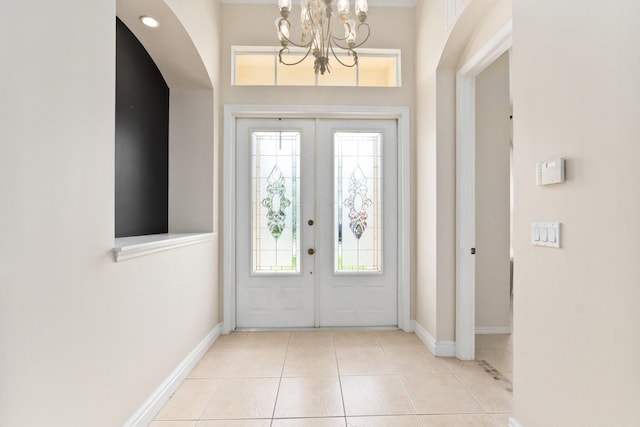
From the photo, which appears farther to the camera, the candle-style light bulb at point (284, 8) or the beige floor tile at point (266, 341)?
the beige floor tile at point (266, 341)

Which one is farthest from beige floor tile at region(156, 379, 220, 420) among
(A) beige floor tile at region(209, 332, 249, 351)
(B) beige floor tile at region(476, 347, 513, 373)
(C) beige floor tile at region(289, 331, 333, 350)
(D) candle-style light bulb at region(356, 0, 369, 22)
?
(D) candle-style light bulb at region(356, 0, 369, 22)

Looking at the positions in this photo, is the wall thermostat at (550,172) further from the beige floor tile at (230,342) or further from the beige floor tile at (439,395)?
the beige floor tile at (230,342)

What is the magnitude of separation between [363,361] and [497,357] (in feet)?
3.73

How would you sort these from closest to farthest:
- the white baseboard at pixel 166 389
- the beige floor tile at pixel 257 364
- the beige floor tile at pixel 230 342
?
1. the white baseboard at pixel 166 389
2. the beige floor tile at pixel 257 364
3. the beige floor tile at pixel 230 342

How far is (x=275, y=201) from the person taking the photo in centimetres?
342

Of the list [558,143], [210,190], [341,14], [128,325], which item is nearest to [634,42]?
[558,143]

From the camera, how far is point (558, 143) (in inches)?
56.1

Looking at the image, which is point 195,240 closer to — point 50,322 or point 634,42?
point 50,322

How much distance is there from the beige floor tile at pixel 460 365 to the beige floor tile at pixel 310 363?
887 mm

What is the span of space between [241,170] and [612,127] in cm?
288

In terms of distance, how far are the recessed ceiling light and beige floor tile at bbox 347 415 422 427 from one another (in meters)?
2.82

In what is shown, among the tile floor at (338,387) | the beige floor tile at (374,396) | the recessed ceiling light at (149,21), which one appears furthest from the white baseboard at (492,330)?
the recessed ceiling light at (149,21)

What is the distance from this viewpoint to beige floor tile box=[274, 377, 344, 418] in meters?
1.98

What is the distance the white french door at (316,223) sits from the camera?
11.2ft
